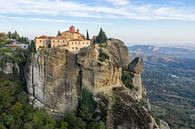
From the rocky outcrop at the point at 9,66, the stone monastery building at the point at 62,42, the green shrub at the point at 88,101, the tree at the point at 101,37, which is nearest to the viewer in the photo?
the green shrub at the point at 88,101

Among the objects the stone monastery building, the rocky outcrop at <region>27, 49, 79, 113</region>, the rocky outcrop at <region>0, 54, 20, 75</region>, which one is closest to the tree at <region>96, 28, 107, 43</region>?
the stone monastery building

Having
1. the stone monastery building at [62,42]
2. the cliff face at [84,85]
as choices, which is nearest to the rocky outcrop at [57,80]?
the cliff face at [84,85]

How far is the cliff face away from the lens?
55344mm

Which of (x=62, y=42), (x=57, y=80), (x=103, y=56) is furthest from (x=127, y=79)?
(x=57, y=80)

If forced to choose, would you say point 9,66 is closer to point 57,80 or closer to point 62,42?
point 62,42

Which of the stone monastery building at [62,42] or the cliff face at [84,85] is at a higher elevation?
the stone monastery building at [62,42]

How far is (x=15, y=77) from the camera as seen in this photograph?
6366cm

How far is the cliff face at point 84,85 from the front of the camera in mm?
55344

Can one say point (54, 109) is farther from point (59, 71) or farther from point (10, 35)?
point (10, 35)

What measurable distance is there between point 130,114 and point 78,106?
26.6 feet

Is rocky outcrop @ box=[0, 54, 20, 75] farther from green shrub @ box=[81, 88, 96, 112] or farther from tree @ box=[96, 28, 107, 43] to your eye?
tree @ box=[96, 28, 107, 43]

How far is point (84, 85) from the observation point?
2240 inches

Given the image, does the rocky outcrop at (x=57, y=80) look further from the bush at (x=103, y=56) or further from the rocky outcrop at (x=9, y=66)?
the rocky outcrop at (x=9, y=66)

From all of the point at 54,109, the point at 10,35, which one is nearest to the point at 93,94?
the point at 54,109
